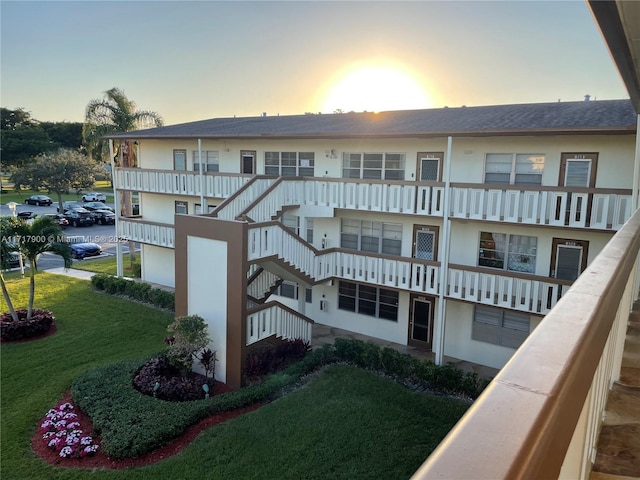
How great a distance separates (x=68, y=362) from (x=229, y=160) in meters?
11.0

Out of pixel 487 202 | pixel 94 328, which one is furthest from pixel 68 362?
pixel 487 202

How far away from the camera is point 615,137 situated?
1329 centimetres

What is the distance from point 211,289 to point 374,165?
810 centimetres

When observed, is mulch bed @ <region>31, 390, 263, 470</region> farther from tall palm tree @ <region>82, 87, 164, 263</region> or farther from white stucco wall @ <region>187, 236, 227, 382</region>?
tall palm tree @ <region>82, 87, 164, 263</region>

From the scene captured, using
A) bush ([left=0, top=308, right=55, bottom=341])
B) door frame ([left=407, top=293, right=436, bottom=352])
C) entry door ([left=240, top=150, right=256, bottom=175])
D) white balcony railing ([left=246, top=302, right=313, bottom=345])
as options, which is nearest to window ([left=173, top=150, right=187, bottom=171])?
entry door ([left=240, top=150, right=256, bottom=175])

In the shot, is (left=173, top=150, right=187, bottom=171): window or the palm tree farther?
(left=173, top=150, right=187, bottom=171): window

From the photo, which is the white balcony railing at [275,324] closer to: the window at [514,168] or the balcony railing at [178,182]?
the balcony railing at [178,182]

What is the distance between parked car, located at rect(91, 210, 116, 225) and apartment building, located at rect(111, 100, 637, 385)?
27.5 m

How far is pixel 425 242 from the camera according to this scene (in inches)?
673

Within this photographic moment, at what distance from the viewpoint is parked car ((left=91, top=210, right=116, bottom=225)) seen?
146ft

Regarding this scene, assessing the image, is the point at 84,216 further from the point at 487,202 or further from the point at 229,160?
the point at 487,202

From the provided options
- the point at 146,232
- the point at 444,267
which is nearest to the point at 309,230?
the point at 444,267

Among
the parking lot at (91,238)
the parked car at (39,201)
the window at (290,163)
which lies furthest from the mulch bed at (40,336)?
the parked car at (39,201)

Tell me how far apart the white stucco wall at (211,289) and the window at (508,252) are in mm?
9056
